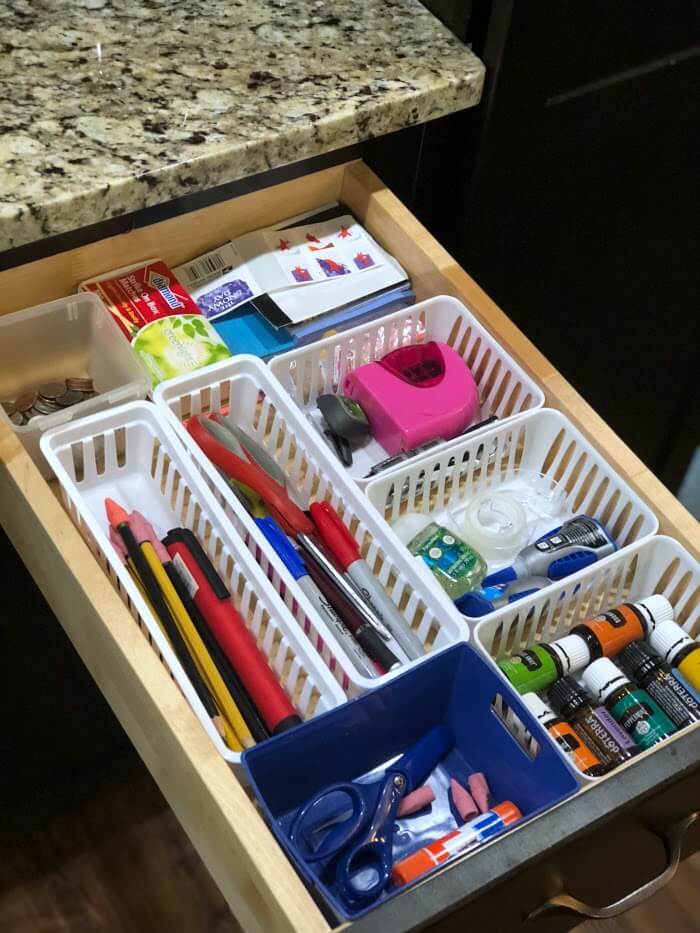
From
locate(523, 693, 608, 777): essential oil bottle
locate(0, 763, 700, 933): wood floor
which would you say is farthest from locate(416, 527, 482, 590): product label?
locate(0, 763, 700, 933): wood floor

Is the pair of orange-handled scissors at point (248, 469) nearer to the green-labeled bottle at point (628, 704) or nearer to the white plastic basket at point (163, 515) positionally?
the white plastic basket at point (163, 515)

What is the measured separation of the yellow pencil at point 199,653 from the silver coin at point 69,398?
0.55 ft

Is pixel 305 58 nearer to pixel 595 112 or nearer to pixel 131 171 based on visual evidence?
pixel 131 171

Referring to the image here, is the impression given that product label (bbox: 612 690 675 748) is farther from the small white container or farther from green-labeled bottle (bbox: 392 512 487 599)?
the small white container

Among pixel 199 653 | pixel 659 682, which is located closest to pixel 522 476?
pixel 659 682

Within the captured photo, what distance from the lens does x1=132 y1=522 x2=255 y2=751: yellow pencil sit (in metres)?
0.70

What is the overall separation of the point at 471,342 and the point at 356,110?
0.69ft

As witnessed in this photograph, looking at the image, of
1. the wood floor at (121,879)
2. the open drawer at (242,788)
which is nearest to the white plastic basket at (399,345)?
the open drawer at (242,788)

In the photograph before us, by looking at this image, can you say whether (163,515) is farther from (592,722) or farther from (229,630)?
(592,722)

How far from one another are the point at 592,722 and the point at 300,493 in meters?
0.27

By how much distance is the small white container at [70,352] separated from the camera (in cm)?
85

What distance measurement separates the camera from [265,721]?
0.71 metres

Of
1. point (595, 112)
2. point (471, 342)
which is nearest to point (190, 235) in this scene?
point (471, 342)

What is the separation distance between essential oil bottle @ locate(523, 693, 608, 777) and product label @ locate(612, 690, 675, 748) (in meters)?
0.03
